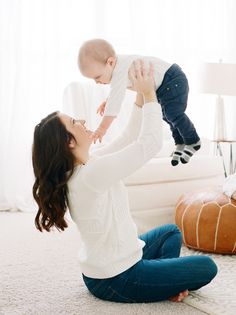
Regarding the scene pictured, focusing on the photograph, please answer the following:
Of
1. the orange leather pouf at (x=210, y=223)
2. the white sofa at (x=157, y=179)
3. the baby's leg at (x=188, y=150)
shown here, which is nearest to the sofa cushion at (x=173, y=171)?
the white sofa at (x=157, y=179)

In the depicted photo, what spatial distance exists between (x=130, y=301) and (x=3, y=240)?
1.38 meters

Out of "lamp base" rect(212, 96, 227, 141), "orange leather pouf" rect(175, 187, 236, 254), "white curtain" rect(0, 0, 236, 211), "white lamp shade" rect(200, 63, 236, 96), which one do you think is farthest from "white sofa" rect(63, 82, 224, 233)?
"lamp base" rect(212, 96, 227, 141)

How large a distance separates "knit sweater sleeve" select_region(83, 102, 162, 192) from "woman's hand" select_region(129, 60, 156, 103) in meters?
0.04

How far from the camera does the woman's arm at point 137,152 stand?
5.38 feet

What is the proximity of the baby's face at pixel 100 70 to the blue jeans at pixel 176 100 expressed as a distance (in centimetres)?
18

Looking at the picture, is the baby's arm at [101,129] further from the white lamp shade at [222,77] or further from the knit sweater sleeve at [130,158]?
the white lamp shade at [222,77]

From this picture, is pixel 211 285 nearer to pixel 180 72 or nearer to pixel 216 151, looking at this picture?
pixel 180 72

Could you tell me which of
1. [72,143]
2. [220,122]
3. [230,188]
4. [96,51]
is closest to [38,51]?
[220,122]

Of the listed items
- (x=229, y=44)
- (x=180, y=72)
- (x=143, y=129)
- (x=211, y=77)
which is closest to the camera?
A: (x=143, y=129)

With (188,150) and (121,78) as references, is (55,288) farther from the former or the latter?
(121,78)

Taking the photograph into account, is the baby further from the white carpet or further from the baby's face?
the white carpet

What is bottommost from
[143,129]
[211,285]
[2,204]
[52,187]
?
[2,204]

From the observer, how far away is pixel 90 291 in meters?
1.96

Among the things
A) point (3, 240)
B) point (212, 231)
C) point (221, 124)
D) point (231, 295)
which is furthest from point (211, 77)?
point (231, 295)
